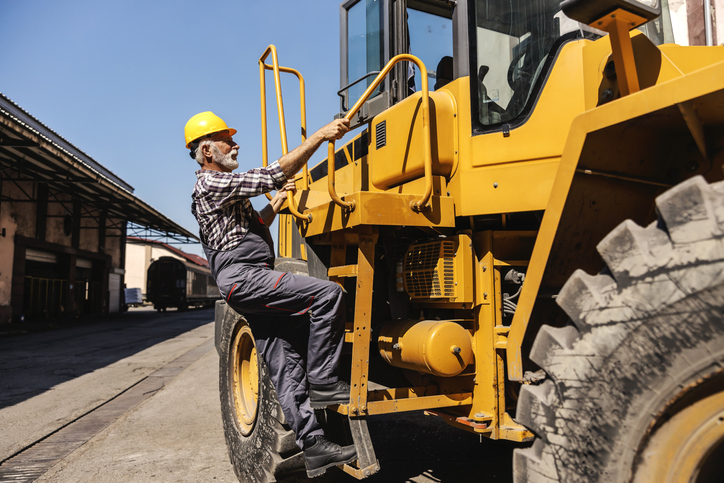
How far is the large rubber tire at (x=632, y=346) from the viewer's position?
57.8 inches

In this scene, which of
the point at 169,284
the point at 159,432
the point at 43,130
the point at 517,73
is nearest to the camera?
the point at 517,73

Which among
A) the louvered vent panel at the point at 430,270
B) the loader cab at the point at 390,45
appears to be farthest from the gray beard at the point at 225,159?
the louvered vent panel at the point at 430,270

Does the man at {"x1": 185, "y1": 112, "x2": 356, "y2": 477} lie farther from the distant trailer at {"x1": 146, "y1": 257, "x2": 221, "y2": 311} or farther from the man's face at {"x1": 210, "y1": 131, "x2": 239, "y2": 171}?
the distant trailer at {"x1": 146, "y1": 257, "x2": 221, "y2": 311}

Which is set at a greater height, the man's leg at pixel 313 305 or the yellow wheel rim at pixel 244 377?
the man's leg at pixel 313 305

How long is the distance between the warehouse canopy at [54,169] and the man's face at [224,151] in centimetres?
1383

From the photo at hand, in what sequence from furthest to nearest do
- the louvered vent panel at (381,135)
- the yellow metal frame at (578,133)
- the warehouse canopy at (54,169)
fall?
1. the warehouse canopy at (54,169)
2. the louvered vent panel at (381,135)
3. the yellow metal frame at (578,133)

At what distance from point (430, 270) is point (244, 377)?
2.11 m

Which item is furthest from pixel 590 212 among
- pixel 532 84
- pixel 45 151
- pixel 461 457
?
pixel 45 151

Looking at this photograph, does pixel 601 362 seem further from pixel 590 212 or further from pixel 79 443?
pixel 79 443

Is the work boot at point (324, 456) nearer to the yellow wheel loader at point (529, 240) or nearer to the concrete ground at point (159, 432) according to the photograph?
the yellow wheel loader at point (529, 240)

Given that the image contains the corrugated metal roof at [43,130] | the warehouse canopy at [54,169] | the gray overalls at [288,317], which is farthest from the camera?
the corrugated metal roof at [43,130]

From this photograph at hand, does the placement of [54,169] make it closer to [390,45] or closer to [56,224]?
[56,224]

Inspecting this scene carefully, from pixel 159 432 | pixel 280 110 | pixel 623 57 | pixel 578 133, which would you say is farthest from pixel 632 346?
pixel 159 432

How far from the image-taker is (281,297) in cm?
290
